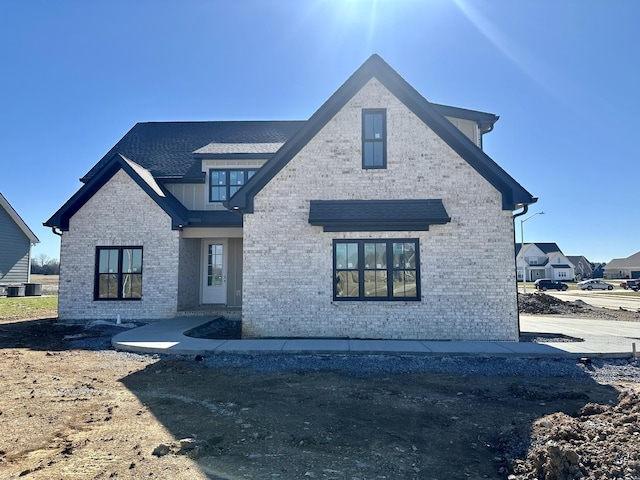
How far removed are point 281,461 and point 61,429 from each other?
9.63 feet

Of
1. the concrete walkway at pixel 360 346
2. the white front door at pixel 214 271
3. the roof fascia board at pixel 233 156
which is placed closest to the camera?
the concrete walkway at pixel 360 346

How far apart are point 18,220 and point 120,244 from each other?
21473 mm

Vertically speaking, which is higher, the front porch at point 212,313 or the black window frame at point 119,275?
the black window frame at point 119,275

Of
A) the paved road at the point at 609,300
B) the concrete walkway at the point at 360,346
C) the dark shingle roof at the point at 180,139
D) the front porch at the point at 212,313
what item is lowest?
the paved road at the point at 609,300

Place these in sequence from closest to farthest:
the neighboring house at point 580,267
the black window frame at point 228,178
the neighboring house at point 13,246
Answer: the black window frame at point 228,178 → the neighboring house at point 13,246 → the neighboring house at point 580,267

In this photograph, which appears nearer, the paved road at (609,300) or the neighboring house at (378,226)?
the neighboring house at (378,226)

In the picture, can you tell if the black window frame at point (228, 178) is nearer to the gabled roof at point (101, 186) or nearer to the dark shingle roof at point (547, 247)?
the gabled roof at point (101, 186)

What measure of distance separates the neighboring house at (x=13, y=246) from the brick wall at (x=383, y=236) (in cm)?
2659

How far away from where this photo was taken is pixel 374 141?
1160cm

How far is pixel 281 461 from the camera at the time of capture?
4.17 m

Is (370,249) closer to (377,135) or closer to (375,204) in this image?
(375,204)

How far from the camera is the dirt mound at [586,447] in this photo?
3.60 meters

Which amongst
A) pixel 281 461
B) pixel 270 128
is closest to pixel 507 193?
pixel 281 461

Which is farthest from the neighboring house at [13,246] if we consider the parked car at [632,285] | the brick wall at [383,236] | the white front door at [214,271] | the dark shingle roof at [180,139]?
the parked car at [632,285]
